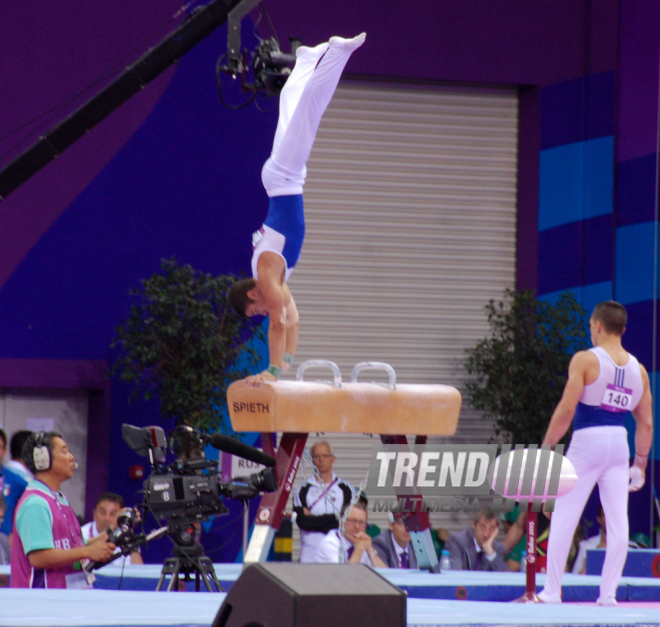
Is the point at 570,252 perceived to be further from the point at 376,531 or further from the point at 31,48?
the point at 31,48

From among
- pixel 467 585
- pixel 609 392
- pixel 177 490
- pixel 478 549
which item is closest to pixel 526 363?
pixel 478 549

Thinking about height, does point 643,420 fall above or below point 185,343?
below

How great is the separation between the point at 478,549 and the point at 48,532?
14.4 feet

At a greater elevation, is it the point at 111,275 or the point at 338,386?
the point at 111,275

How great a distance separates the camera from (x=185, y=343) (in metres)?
8.38

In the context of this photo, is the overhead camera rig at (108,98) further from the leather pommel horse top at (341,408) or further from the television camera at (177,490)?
the television camera at (177,490)

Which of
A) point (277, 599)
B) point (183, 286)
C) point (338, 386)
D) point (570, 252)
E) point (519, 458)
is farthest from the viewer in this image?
point (570, 252)

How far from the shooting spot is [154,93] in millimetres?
9273

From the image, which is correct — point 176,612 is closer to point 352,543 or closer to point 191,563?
point 191,563

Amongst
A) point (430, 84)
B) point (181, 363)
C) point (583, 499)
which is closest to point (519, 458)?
point (583, 499)

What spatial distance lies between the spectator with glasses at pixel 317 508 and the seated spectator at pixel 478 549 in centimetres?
112

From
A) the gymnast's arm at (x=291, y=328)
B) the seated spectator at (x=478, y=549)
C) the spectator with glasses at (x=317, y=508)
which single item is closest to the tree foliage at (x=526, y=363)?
the seated spectator at (x=478, y=549)

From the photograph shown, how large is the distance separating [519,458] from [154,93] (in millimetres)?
5891

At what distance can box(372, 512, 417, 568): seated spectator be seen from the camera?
7449 mm
